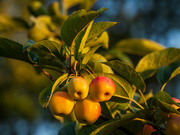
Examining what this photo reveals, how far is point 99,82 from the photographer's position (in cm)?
70

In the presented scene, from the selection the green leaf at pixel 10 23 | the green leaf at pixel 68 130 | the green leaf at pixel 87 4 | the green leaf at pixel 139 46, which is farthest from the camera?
the green leaf at pixel 87 4

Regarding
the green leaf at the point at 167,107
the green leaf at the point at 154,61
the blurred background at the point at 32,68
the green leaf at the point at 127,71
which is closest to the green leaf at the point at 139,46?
the green leaf at the point at 154,61

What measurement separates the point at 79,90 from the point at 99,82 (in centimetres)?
7

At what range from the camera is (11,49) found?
32.2 inches

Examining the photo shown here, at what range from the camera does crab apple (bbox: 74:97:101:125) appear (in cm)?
72

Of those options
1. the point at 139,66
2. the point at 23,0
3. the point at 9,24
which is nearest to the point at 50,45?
the point at 139,66

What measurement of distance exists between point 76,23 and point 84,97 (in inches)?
9.1

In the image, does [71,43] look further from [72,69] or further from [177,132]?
→ [177,132]

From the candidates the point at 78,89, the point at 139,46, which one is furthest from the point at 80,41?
the point at 139,46

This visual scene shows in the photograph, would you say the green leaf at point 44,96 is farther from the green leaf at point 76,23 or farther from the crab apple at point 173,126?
the crab apple at point 173,126

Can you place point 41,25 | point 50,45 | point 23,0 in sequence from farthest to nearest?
1. point 23,0
2. point 41,25
3. point 50,45

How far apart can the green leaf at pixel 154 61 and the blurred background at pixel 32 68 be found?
2469 mm

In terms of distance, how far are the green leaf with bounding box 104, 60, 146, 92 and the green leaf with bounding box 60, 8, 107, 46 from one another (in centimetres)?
15

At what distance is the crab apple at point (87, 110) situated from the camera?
0.72m
